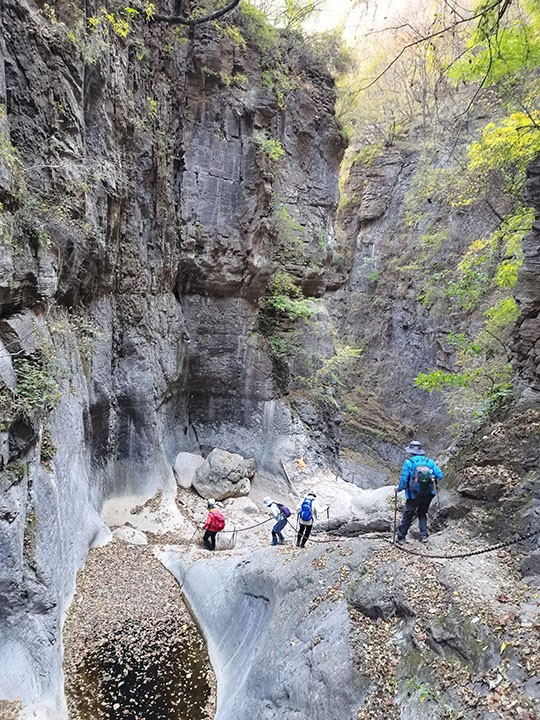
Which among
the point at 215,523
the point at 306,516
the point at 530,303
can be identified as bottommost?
the point at 215,523

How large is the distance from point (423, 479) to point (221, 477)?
926cm

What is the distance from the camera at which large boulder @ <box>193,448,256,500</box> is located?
1445 cm

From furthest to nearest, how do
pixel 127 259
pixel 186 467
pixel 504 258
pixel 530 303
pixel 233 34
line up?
pixel 233 34
pixel 186 467
pixel 504 258
pixel 127 259
pixel 530 303

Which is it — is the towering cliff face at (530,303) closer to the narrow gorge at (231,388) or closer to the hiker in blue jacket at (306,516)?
the narrow gorge at (231,388)

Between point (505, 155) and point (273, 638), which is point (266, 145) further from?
point (273, 638)

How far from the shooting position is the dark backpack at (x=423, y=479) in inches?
263

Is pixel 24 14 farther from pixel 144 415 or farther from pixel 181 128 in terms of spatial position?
pixel 144 415

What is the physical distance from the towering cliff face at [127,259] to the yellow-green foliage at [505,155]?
6.58m

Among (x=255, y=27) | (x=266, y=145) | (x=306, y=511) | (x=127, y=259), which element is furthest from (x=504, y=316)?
(x=255, y=27)

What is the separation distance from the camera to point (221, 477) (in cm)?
1467

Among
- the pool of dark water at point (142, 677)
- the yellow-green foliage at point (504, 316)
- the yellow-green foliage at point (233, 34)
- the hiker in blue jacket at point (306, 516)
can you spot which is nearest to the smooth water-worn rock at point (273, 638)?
the pool of dark water at point (142, 677)

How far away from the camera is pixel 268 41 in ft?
55.7

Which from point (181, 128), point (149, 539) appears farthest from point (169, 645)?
point (181, 128)

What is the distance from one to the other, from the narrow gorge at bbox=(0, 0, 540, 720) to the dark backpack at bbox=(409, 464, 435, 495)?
93cm
